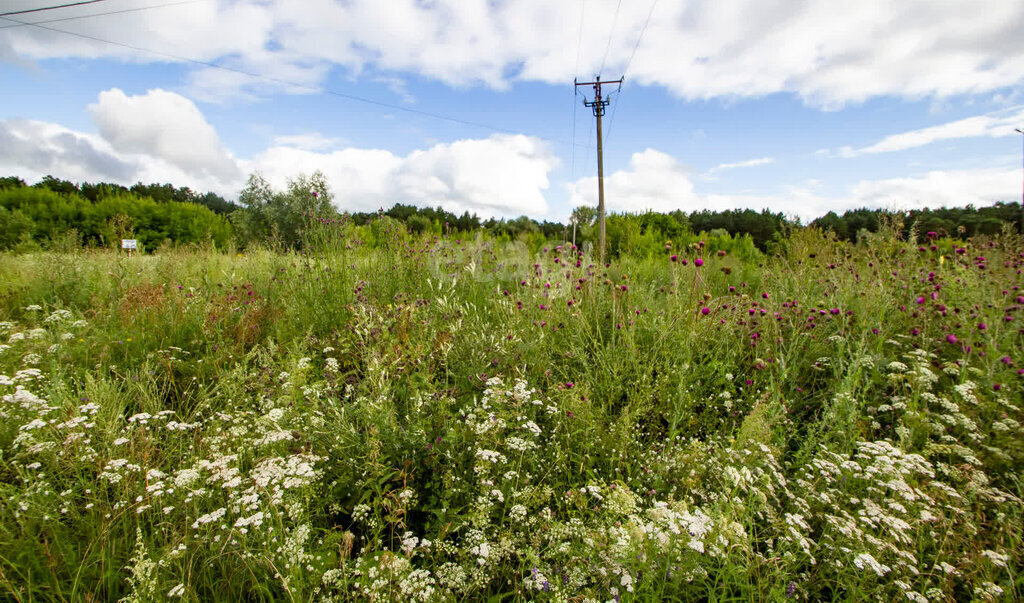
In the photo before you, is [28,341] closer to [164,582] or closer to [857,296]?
[164,582]

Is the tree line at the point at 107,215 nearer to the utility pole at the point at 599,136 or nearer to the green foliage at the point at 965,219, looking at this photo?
the utility pole at the point at 599,136

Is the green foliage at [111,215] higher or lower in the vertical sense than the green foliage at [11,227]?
higher

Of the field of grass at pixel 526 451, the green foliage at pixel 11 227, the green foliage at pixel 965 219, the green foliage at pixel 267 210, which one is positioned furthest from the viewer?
the green foliage at pixel 267 210

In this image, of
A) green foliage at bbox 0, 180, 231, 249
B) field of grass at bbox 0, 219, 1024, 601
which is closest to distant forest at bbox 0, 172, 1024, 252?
green foliage at bbox 0, 180, 231, 249

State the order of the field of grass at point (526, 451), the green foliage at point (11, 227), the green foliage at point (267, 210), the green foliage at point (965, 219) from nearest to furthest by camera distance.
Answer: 1. the field of grass at point (526, 451)
2. the green foliage at point (965, 219)
3. the green foliage at point (11, 227)
4. the green foliage at point (267, 210)

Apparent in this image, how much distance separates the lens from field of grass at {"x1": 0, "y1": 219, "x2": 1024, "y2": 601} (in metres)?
1.69

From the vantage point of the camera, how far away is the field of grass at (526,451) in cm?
169

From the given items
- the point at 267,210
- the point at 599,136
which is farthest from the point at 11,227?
the point at 599,136

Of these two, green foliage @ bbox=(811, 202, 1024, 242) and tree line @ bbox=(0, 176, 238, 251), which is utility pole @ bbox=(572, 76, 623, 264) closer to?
green foliage @ bbox=(811, 202, 1024, 242)

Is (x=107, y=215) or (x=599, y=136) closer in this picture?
(x=599, y=136)

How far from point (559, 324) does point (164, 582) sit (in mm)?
3036

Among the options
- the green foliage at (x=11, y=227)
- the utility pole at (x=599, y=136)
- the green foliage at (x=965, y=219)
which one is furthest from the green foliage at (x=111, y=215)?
the green foliage at (x=965, y=219)

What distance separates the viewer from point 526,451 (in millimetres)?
2398

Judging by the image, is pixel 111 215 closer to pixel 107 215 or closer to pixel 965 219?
pixel 107 215
